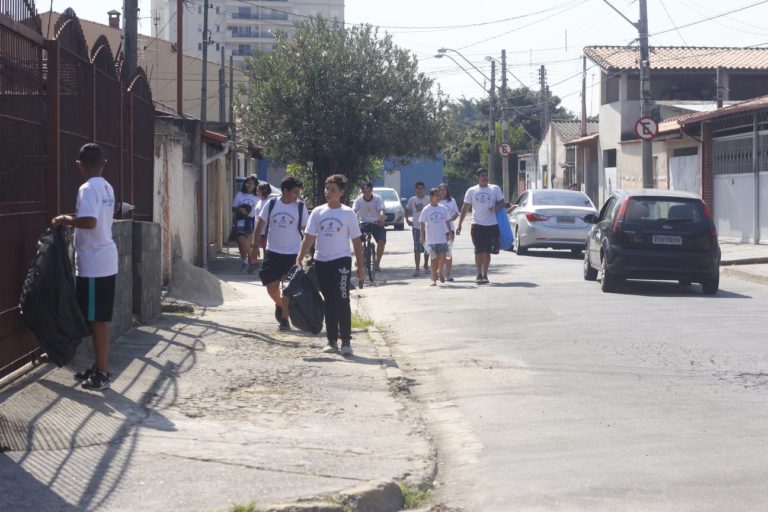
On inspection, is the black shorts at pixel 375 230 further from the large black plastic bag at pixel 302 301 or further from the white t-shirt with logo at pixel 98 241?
the white t-shirt with logo at pixel 98 241

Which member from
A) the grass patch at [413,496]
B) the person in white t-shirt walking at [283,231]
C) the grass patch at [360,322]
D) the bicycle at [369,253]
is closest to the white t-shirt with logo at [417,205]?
the bicycle at [369,253]

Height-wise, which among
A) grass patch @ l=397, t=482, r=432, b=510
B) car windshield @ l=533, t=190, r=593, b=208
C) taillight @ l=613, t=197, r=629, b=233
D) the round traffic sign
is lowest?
grass patch @ l=397, t=482, r=432, b=510

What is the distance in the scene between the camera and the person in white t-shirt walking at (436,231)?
59.5 feet

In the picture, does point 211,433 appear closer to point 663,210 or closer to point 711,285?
point 663,210

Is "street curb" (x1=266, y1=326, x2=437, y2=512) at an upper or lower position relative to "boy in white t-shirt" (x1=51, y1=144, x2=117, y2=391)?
lower

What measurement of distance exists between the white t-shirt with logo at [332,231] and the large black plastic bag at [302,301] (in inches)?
10.7

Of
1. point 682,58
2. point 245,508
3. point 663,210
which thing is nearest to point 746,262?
point 663,210

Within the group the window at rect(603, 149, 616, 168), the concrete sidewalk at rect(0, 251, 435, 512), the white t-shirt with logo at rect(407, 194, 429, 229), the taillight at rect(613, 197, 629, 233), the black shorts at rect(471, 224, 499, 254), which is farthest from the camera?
the window at rect(603, 149, 616, 168)

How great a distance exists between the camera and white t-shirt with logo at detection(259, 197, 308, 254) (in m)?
12.0

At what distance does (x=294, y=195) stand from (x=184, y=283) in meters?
3.87

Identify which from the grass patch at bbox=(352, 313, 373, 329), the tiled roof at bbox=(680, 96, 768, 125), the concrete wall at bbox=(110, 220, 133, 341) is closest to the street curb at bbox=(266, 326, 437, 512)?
the concrete wall at bbox=(110, 220, 133, 341)

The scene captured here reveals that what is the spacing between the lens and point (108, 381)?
26.3 feet

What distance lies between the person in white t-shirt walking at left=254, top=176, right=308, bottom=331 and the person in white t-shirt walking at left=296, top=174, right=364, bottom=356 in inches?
51.7

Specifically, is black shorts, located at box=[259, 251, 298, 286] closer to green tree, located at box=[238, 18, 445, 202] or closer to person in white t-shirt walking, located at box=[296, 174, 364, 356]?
person in white t-shirt walking, located at box=[296, 174, 364, 356]
